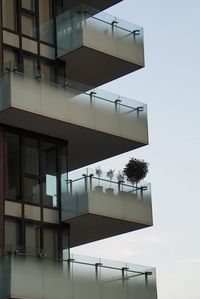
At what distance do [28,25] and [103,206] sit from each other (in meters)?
7.49

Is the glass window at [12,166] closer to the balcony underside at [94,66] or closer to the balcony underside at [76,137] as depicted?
the balcony underside at [76,137]

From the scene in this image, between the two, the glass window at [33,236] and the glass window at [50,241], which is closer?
the glass window at [33,236]

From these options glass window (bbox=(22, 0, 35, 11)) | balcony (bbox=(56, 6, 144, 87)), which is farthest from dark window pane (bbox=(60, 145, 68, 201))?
glass window (bbox=(22, 0, 35, 11))

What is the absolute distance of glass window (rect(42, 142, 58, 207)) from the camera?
37.8 m

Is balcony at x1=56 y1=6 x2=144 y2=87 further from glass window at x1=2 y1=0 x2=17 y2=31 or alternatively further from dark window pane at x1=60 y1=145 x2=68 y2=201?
dark window pane at x1=60 y1=145 x2=68 y2=201

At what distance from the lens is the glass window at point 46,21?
40156 mm

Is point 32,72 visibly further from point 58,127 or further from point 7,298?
point 7,298

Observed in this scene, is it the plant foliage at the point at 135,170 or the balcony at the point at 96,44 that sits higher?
the balcony at the point at 96,44

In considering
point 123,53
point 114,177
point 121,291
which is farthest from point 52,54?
point 121,291

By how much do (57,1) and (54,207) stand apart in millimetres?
8717

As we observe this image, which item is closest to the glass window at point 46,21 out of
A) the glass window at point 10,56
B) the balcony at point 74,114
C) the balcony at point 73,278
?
the glass window at point 10,56

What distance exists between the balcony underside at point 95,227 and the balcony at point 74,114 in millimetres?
3127

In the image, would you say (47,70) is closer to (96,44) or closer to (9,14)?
(96,44)

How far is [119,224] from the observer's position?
3850cm
